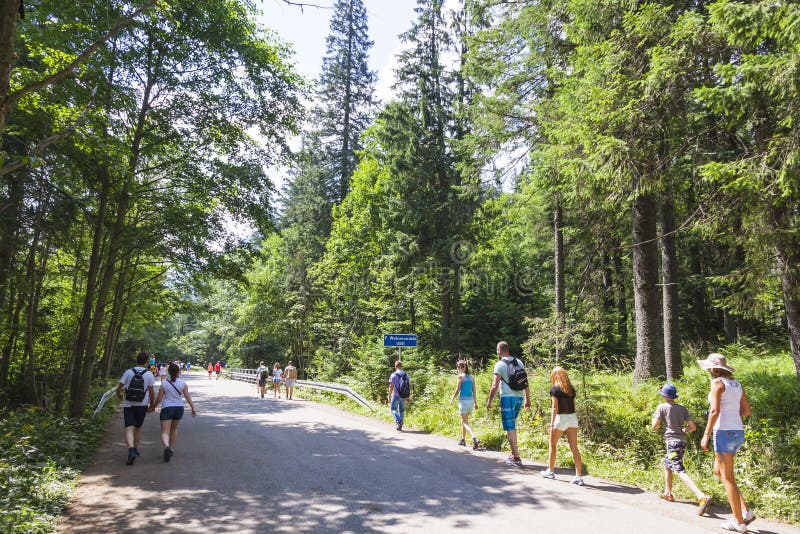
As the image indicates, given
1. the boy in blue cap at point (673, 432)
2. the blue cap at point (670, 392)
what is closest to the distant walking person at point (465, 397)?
the boy in blue cap at point (673, 432)

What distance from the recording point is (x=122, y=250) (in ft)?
38.3

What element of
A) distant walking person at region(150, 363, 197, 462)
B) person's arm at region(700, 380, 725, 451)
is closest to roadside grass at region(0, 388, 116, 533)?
distant walking person at region(150, 363, 197, 462)

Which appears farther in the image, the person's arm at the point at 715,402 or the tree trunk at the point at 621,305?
the tree trunk at the point at 621,305

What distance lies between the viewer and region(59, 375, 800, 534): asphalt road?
4855mm

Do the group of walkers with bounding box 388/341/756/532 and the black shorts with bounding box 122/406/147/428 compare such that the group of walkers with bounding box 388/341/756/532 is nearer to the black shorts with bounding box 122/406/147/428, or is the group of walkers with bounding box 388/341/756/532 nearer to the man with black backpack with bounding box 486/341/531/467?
the man with black backpack with bounding box 486/341/531/467

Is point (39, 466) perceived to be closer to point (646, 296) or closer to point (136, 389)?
point (136, 389)

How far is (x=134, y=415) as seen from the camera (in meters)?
8.14

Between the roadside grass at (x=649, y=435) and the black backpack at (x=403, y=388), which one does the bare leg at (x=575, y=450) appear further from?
the black backpack at (x=403, y=388)

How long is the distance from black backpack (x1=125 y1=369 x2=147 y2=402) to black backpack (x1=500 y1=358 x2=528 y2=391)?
6.66m

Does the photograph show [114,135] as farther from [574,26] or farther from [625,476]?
[625,476]

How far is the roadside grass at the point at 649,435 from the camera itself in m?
5.60

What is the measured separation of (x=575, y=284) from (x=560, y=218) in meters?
8.59

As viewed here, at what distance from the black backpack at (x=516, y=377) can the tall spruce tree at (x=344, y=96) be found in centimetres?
2805

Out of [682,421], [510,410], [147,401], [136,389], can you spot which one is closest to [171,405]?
[147,401]
